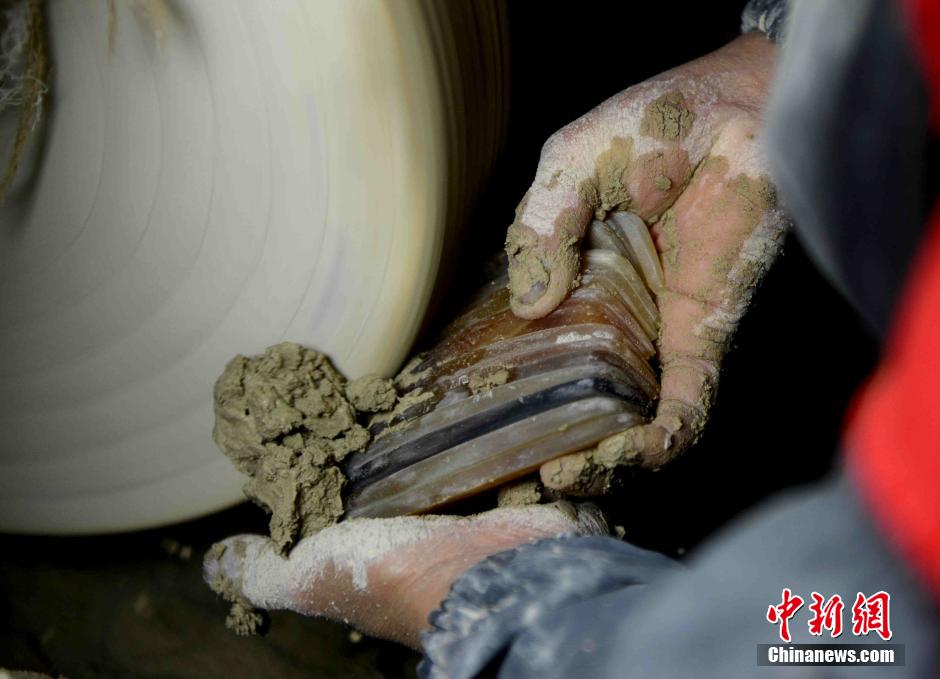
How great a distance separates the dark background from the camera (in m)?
1.03

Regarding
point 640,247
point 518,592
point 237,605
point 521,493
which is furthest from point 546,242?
point 237,605

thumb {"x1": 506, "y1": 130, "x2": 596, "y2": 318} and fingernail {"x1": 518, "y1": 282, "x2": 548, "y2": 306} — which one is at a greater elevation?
thumb {"x1": 506, "y1": 130, "x2": 596, "y2": 318}

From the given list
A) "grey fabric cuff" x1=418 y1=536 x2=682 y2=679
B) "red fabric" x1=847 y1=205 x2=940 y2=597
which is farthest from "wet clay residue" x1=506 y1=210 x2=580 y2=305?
"red fabric" x1=847 y1=205 x2=940 y2=597

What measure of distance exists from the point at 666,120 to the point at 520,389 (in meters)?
0.28

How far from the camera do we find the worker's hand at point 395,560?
0.71 meters

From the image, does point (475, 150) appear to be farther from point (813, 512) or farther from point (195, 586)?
point (195, 586)

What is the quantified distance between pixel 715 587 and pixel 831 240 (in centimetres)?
13

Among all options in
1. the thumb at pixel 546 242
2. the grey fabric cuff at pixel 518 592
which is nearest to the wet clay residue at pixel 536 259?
the thumb at pixel 546 242

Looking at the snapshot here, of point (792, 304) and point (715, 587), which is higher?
point (792, 304)

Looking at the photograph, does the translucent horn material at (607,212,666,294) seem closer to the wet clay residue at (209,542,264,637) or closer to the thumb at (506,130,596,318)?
the thumb at (506,130,596,318)

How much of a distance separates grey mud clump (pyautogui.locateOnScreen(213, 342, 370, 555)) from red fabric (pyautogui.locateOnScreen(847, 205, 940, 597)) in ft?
1.88

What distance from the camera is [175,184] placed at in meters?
0.76

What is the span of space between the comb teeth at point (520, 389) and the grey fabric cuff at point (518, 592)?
0.63ft

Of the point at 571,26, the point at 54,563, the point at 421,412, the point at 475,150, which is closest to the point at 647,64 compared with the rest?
the point at 571,26
